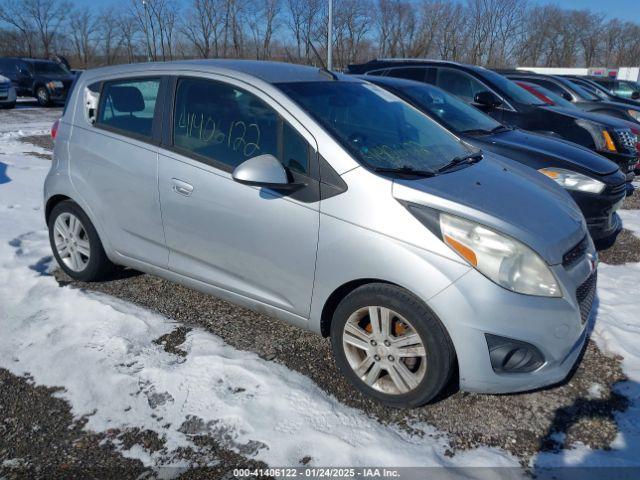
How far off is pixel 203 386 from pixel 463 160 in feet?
6.78

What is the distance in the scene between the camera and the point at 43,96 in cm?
1873

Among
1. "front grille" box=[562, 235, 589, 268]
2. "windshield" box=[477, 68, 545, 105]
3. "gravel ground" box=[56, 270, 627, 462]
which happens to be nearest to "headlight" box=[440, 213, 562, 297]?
"front grille" box=[562, 235, 589, 268]

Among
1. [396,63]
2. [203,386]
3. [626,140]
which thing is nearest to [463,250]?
[203,386]

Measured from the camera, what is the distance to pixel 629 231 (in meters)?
5.86

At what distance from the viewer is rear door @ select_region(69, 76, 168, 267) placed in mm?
3453

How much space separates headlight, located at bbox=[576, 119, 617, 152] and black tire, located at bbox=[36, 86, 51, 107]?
17.8 m

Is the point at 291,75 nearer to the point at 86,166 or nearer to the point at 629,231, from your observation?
the point at 86,166

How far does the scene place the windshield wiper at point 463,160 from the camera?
3136 millimetres

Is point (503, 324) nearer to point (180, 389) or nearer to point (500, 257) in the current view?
point (500, 257)

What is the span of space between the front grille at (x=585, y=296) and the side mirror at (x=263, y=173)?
5.11ft

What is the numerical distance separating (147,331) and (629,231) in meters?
5.18

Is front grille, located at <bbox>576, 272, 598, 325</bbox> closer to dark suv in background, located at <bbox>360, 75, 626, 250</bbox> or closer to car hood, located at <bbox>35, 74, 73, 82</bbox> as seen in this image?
dark suv in background, located at <bbox>360, 75, 626, 250</bbox>

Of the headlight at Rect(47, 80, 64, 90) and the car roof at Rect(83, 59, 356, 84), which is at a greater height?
the car roof at Rect(83, 59, 356, 84)

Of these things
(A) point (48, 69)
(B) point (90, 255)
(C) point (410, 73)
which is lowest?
(B) point (90, 255)
